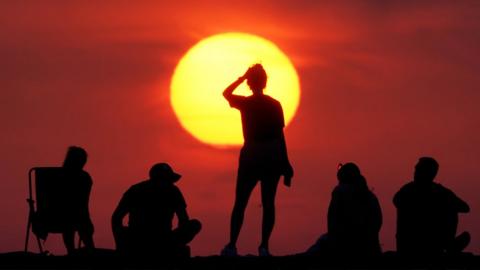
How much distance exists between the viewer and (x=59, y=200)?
620 inches

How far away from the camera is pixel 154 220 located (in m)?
13.9

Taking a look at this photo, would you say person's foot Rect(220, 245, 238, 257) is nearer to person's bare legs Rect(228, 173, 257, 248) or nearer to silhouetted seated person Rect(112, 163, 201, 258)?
person's bare legs Rect(228, 173, 257, 248)

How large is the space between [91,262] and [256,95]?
321 cm

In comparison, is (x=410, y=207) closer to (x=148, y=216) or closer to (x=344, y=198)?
(x=344, y=198)

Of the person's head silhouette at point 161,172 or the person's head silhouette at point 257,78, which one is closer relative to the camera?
the person's head silhouette at point 161,172

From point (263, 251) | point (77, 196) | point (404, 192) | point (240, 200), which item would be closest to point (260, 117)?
point (240, 200)

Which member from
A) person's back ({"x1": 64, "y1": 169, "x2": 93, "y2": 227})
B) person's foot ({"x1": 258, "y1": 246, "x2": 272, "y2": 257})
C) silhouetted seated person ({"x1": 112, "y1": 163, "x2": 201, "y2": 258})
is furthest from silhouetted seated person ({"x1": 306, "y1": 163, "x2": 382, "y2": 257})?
person's back ({"x1": 64, "y1": 169, "x2": 93, "y2": 227})

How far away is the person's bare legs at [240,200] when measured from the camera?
48.1ft

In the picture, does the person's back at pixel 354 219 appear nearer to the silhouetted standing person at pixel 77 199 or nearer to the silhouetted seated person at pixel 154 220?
the silhouetted seated person at pixel 154 220

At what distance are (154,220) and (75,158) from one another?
1.89 metres

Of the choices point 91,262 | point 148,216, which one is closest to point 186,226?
point 148,216

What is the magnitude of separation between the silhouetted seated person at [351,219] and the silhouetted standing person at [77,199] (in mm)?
3021

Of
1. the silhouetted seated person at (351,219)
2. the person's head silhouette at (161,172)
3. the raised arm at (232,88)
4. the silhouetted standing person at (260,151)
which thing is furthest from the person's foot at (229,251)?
the raised arm at (232,88)

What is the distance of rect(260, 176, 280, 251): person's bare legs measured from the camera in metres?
14.7
